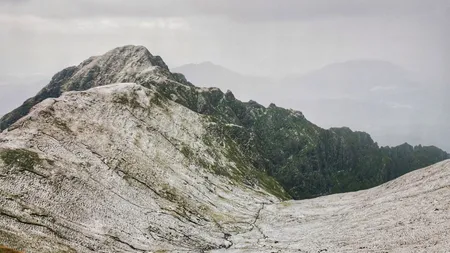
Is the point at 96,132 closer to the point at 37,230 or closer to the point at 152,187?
the point at 152,187

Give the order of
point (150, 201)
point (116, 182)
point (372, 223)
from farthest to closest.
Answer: point (116, 182)
point (150, 201)
point (372, 223)

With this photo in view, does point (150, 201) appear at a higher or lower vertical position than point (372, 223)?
lower

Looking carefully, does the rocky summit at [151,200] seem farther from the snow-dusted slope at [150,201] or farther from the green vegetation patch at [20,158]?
the snow-dusted slope at [150,201]

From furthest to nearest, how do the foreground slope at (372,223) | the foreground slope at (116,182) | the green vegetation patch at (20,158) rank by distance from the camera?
the green vegetation patch at (20,158)
the foreground slope at (116,182)
the foreground slope at (372,223)

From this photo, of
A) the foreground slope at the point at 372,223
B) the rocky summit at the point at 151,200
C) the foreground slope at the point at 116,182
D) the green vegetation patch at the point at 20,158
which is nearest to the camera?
the foreground slope at the point at 372,223

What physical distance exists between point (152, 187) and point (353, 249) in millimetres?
66184

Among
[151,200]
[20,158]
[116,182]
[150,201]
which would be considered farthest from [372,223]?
[20,158]

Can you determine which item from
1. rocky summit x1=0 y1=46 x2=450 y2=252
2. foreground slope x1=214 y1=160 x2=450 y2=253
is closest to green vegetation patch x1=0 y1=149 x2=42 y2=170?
rocky summit x1=0 y1=46 x2=450 y2=252

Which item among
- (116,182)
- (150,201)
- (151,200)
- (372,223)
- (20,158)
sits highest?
(372,223)

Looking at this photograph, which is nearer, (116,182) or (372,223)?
(372,223)

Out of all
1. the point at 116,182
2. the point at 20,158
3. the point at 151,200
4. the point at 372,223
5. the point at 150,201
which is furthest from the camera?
the point at 151,200

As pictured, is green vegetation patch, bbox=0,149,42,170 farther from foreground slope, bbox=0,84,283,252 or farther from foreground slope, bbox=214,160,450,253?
foreground slope, bbox=214,160,450,253

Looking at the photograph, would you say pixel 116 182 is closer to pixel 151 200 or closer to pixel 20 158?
pixel 151 200

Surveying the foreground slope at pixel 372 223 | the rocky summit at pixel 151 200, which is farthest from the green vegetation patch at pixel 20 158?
the foreground slope at pixel 372 223
